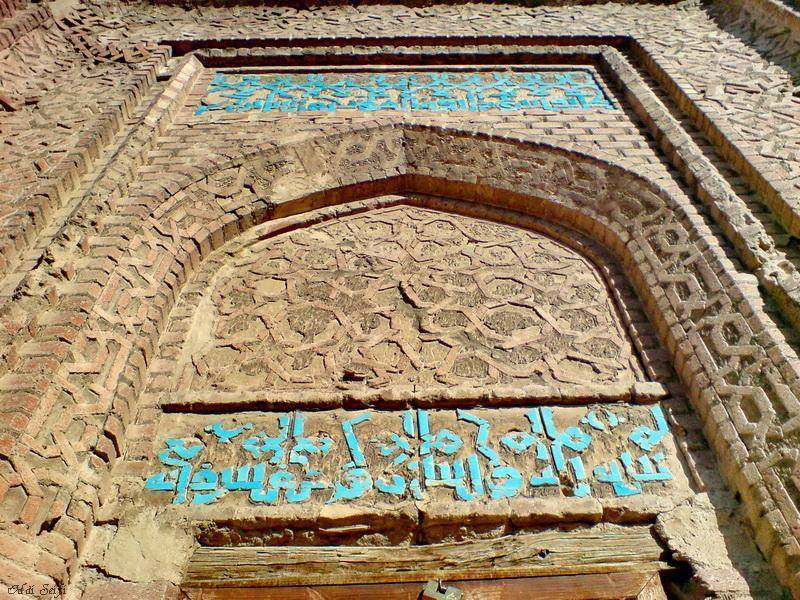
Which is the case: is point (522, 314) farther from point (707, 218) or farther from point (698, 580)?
point (698, 580)

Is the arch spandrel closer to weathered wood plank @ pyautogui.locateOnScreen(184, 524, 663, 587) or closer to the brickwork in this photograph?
the brickwork

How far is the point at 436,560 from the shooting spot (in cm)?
210

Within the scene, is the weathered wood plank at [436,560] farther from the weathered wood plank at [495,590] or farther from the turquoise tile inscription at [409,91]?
the turquoise tile inscription at [409,91]

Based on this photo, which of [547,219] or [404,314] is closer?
[404,314]

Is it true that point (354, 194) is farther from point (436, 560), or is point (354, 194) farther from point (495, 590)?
point (495, 590)

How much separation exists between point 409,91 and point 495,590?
10.8ft

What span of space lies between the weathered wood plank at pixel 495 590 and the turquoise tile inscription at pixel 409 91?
292 centimetres

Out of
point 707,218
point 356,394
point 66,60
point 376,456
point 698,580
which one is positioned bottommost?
point 698,580

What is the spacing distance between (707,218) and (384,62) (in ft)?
8.62

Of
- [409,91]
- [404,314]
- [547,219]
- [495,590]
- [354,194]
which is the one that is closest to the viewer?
[495,590]

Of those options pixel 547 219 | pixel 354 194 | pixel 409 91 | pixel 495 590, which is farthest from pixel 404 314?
pixel 409 91

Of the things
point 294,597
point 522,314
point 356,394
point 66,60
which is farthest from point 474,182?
point 66,60

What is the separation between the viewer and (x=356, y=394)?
254 cm

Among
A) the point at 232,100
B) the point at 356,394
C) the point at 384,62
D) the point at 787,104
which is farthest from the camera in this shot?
the point at 384,62
